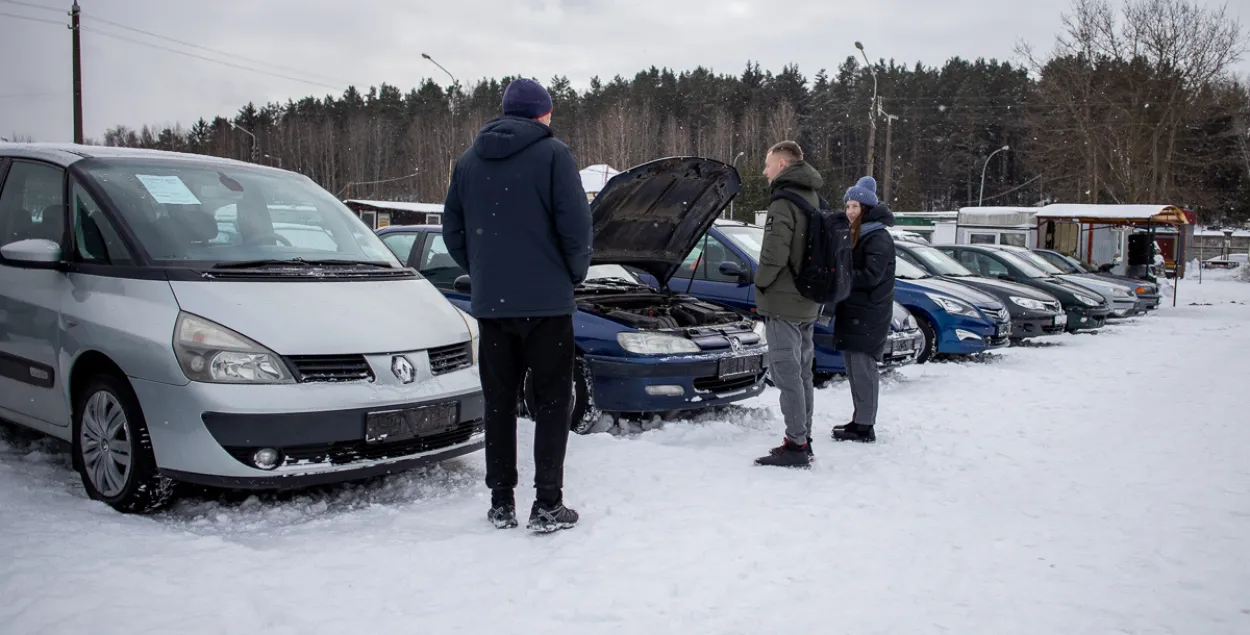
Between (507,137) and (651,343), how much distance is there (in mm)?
2469

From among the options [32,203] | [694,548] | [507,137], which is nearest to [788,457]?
Result: [694,548]

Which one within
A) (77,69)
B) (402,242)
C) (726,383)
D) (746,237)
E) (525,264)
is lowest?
(726,383)

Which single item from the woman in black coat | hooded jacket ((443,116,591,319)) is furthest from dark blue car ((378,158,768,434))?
hooded jacket ((443,116,591,319))

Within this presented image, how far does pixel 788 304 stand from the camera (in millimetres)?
5074

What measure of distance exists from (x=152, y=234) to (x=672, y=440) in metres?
3.24

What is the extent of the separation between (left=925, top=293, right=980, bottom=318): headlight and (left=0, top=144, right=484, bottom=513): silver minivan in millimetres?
6817

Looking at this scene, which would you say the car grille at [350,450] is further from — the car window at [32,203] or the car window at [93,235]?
the car window at [32,203]

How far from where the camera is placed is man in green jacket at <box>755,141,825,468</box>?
506cm

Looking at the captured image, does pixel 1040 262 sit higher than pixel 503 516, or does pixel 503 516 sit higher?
pixel 1040 262

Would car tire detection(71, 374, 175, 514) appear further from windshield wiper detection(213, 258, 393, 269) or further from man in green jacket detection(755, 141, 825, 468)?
man in green jacket detection(755, 141, 825, 468)

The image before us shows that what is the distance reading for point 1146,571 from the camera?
3527mm

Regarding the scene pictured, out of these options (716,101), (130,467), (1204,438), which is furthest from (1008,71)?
(130,467)

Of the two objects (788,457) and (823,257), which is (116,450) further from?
(823,257)

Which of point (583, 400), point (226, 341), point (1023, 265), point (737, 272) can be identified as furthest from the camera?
point (1023, 265)
